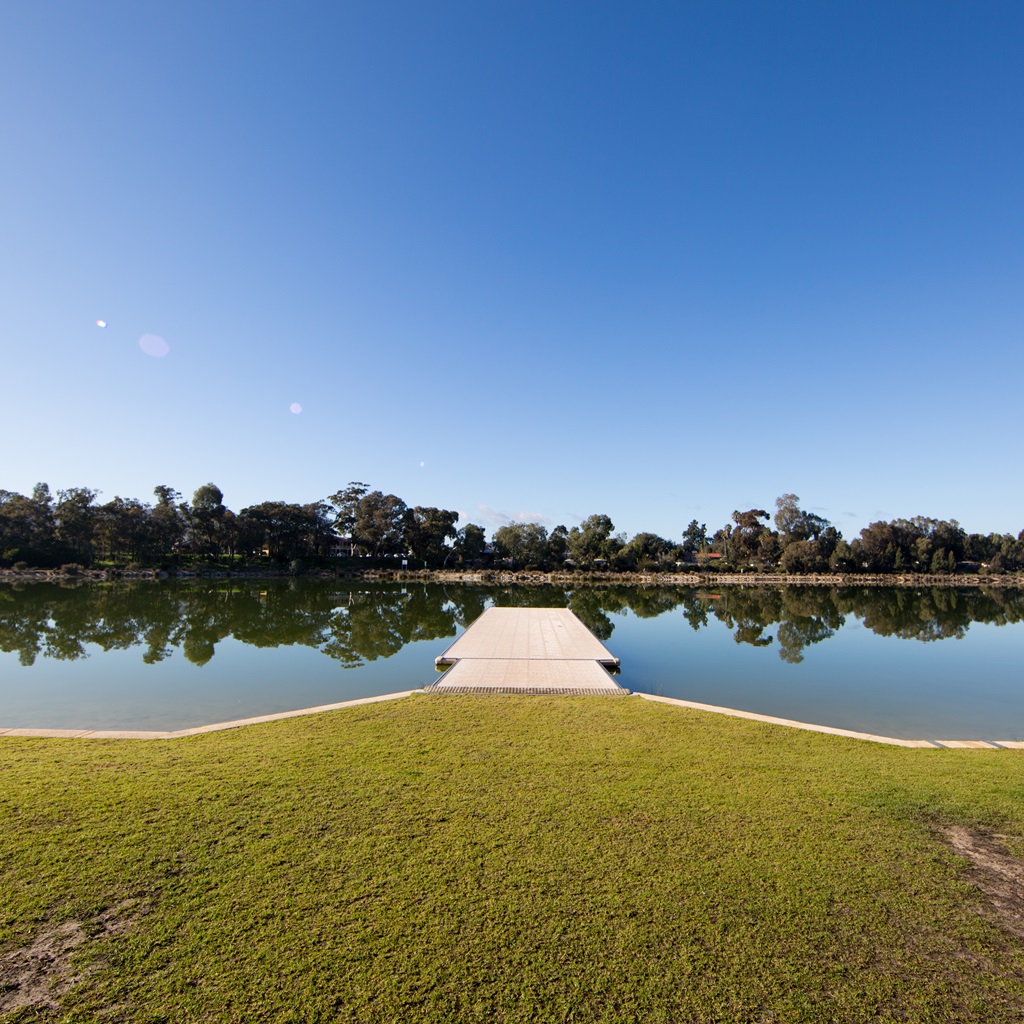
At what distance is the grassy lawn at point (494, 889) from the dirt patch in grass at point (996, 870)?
9cm

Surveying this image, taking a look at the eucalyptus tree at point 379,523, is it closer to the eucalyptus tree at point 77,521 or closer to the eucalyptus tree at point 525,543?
the eucalyptus tree at point 525,543

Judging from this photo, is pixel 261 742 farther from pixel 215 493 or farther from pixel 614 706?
pixel 215 493

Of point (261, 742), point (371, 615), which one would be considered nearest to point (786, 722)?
point (261, 742)

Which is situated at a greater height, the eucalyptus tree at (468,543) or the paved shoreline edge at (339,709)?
the eucalyptus tree at (468,543)

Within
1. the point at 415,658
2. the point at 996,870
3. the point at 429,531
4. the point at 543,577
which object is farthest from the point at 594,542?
the point at 996,870

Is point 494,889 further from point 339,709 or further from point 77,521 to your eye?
point 77,521

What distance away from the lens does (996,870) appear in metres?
3.62

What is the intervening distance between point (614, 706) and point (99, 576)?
4873 centimetres

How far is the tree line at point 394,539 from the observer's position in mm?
47125

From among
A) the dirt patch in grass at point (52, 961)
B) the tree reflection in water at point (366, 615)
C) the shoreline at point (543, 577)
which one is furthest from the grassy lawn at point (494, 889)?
the shoreline at point (543, 577)

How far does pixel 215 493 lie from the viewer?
173ft

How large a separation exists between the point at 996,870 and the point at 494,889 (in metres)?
3.25

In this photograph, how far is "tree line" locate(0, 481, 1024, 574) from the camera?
4712 centimetres

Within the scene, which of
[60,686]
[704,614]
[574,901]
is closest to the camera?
[574,901]
